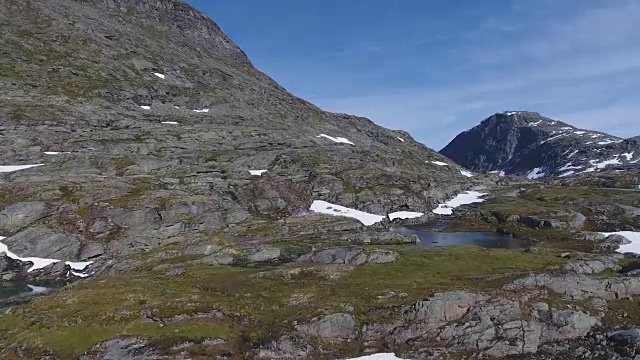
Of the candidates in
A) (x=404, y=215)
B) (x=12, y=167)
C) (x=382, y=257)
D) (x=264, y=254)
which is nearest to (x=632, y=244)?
(x=382, y=257)

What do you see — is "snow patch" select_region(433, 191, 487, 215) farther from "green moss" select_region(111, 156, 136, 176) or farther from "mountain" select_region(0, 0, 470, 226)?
"green moss" select_region(111, 156, 136, 176)

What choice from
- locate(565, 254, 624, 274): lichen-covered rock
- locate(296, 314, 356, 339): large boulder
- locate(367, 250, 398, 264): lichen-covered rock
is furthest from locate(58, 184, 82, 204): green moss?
locate(565, 254, 624, 274): lichen-covered rock

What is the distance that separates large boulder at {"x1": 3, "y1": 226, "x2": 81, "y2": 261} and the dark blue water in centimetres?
6229

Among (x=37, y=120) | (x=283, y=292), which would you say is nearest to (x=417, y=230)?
(x=283, y=292)

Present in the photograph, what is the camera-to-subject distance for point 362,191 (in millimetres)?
138375

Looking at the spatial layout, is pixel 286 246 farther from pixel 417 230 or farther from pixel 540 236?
pixel 540 236

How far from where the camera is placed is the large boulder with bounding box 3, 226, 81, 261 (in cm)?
8800

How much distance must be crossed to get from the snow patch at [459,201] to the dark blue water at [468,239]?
2858 centimetres

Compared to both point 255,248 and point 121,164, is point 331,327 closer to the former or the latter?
point 255,248

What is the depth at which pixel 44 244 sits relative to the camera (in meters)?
89.0

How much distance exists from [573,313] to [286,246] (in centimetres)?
4382

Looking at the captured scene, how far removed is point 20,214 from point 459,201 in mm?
120420

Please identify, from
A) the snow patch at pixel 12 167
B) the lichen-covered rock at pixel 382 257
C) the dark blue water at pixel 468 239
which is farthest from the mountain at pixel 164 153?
the lichen-covered rock at pixel 382 257

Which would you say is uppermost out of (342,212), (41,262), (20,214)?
(342,212)
